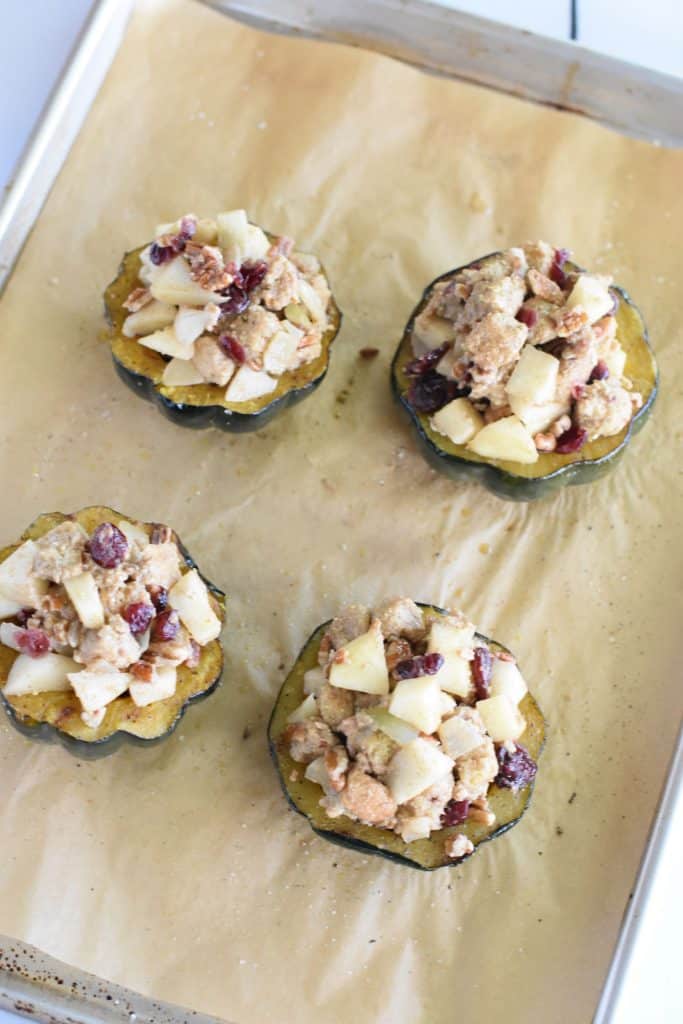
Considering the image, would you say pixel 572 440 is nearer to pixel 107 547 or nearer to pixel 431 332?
pixel 431 332

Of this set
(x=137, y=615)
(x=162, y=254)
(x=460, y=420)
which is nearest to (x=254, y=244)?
(x=162, y=254)

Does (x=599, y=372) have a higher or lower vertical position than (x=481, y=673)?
higher

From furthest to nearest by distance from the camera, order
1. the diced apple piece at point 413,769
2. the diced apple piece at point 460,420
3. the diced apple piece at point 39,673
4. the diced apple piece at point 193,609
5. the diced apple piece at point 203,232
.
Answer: the diced apple piece at point 203,232, the diced apple piece at point 460,420, the diced apple piece at point 193,609, the diced apple piece at point 39,673, the diced apple piece at point 413,769

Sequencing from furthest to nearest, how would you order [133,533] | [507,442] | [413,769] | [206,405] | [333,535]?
[333,535] < [206,405] < [507,442] < [133,533] < [413,769]

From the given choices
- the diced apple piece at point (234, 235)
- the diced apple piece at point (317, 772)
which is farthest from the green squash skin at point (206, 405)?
the diced apple piece at point (317, 772)

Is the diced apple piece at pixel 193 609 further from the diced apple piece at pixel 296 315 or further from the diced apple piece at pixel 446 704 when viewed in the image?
the diced apple piece at pixel 296 315

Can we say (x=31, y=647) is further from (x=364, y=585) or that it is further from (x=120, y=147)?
(x=120, y=147)

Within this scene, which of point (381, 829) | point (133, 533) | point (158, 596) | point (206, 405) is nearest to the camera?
point (381, 829)

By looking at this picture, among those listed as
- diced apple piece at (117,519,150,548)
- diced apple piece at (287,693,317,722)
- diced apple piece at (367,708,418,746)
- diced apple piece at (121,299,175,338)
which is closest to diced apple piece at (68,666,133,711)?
diced apple piece at (117,519,150,548)
